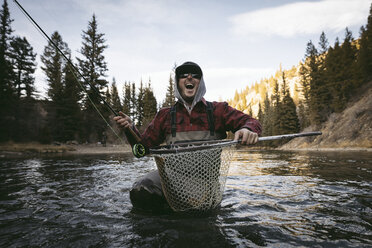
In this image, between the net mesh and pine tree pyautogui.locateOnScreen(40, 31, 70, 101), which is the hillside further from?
pine tree pyautogui.locateOnScreen(40, 31, 70, 101)

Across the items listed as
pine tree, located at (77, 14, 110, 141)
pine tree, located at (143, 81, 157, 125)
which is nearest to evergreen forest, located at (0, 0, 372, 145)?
pine tree, located at (77, 14, 110, 141)

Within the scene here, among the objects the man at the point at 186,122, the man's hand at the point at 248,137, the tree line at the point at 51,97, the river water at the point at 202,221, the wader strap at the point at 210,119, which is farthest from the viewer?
the tree line at the point at 51,97

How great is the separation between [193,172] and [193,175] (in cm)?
5

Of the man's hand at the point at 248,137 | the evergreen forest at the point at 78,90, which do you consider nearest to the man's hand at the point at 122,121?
the man's hand at the point at 248,137

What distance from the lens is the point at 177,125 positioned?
3.62 metres

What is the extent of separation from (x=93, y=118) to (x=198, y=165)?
121 feet

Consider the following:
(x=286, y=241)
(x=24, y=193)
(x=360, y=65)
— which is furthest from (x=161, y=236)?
(x=360, y=65)

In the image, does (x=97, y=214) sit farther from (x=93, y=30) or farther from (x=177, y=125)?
(x=93, y=30)

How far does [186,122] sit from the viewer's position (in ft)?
11.8

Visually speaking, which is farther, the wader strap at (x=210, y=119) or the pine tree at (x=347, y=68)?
the pine tree at (x=347, y=68)

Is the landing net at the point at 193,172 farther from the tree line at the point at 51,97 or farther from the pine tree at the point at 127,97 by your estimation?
the pine tree at the point at 127,97

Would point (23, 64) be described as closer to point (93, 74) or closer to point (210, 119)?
point (93, 74)

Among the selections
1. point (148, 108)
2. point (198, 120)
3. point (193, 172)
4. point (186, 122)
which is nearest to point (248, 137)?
point (193, 172)

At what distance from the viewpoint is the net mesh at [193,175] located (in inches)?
99.3
